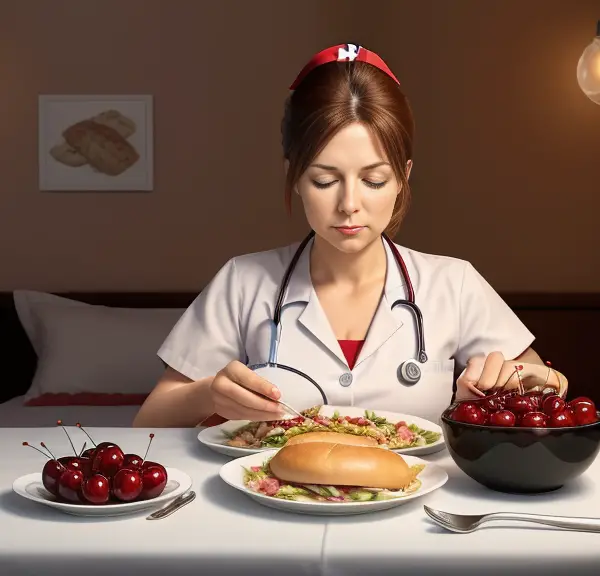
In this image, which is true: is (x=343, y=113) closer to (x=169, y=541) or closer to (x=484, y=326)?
(x=484, y=326)

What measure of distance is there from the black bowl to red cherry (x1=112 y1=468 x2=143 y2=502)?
1.45ft

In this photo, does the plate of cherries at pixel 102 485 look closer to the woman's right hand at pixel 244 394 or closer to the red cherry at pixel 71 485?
the red cherry at pixel 71 485

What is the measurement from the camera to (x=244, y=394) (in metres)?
1.40

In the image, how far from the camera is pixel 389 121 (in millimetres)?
1731

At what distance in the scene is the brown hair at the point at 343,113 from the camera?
1696mm

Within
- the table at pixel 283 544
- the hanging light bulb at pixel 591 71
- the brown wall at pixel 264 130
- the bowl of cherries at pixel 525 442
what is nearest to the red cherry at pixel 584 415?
the bowl of cherries at pixel 525 442

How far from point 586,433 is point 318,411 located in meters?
0.51

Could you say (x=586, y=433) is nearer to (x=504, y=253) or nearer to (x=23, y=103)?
(x=504, y=253)

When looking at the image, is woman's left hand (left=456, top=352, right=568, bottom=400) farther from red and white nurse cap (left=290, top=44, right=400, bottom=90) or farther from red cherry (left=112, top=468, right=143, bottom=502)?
red and white nurse cap (left=290, top=44, right=400, bottom=90)

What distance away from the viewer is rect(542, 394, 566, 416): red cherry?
1.20 meters
